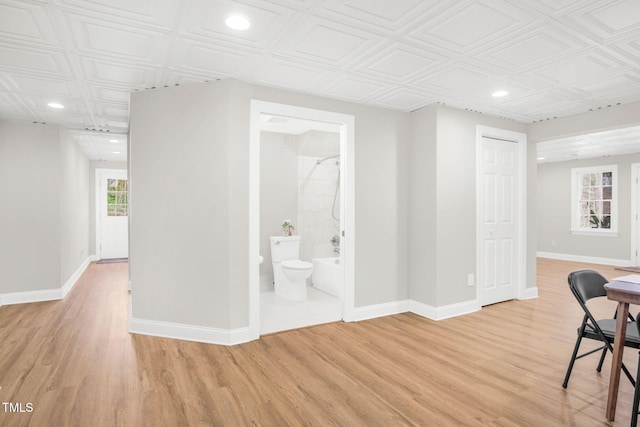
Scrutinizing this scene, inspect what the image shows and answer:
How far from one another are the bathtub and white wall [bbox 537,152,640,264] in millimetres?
6765

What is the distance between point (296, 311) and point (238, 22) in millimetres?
3197

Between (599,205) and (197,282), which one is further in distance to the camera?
(599,205)

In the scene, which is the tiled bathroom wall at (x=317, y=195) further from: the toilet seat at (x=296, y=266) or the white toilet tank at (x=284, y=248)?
the toilet seat at (x=296, y=266)

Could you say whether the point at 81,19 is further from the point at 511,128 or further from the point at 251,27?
the point at 511,128

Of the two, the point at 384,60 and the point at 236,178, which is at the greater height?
the point at 384,60

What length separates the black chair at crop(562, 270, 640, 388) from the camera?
2225 mm

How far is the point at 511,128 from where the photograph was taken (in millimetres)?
4770

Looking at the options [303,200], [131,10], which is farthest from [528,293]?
[131,10]

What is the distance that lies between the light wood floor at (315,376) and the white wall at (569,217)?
5.64m

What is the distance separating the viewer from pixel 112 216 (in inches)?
336

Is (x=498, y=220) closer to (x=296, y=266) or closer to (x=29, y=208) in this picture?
(x=296, y=266)

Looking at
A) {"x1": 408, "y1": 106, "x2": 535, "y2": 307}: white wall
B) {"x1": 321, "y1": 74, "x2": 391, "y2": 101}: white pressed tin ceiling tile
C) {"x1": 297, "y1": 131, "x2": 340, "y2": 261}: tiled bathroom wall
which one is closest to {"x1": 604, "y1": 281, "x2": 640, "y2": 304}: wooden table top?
{"x1": 408, "y1": 106, "x2": 535, "y2": 307}: white wall

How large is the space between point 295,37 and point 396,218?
2509 millimetres

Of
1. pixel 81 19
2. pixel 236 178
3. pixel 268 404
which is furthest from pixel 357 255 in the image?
pixel 81 19
